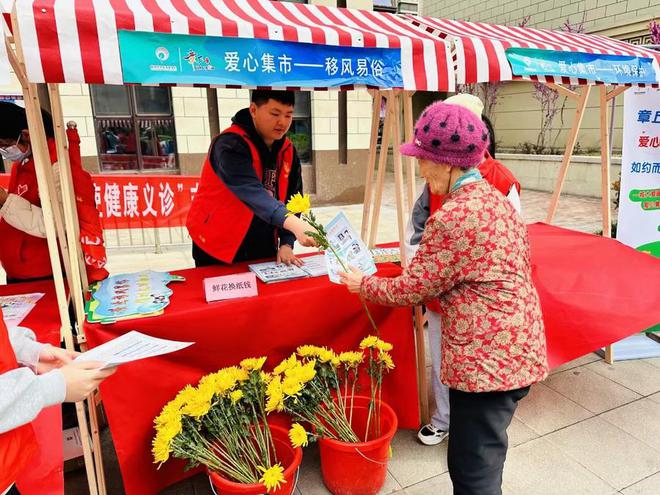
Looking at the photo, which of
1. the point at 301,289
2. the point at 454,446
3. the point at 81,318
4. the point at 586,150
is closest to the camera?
the point at 454,446

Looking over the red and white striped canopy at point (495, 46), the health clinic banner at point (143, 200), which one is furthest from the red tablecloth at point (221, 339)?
the health clinic banner at point (143, 200)

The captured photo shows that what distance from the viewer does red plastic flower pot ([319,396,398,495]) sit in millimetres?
1862

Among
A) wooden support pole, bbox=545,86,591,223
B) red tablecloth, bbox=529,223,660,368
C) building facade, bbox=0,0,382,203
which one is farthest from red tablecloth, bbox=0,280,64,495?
building facade, bbox=0,0,382,203

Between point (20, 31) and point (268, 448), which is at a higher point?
point (20, 31)

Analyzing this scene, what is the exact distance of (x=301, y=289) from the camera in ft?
6.72

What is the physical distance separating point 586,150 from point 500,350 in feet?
37.1

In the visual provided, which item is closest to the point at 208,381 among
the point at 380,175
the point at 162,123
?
the point at 380,175

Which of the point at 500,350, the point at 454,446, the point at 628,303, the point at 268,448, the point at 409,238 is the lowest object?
the point at 268,448

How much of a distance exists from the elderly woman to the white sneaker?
80cm

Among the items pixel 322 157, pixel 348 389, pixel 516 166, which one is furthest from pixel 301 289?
pixel 516 166

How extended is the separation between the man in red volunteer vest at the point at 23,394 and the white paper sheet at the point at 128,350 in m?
0.04

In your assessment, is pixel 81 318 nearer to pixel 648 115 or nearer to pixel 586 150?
pixel 648 115

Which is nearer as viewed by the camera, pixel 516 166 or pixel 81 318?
pixel 81 318

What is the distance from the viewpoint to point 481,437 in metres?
1.51
